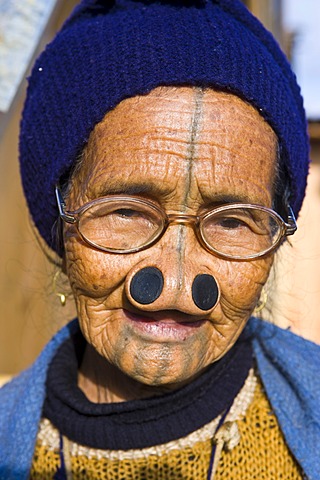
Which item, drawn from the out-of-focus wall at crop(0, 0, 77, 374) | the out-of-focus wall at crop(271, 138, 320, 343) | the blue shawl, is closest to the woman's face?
the blue shawl

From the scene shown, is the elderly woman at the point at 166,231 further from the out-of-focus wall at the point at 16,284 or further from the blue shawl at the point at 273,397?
the out-of-focus wall at the point at 16,284

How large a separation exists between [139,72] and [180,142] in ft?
0.66

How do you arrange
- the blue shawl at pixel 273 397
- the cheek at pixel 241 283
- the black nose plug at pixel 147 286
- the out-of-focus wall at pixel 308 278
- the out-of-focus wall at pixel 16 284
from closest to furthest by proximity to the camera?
the black nose plug at pixel 147 286 < the cheek at pixel 241 283 < the blue shawl at pixel 273 397 < the out-of-focus wall at pixel 308 278 < the out-of-focus wall at pixel 16 284

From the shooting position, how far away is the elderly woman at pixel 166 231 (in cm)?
160

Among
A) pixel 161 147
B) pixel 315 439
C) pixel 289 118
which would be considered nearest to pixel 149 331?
pixel 161 147

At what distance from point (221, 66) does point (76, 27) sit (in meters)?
0.48

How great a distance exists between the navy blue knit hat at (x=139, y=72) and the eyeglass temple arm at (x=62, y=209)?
1.4 inches

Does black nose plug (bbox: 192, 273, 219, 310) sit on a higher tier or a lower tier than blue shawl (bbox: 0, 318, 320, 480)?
higher

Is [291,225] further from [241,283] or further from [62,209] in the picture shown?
[62,209]

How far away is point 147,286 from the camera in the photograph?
60.8 inches

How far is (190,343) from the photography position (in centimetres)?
164

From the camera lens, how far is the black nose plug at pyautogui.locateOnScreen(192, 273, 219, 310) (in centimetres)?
157

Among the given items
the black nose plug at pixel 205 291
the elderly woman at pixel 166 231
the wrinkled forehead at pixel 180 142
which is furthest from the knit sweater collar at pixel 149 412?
the wrinkled forehead at pixel 180 142

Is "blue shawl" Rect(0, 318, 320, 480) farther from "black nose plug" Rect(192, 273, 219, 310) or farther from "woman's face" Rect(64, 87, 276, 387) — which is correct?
"black nose plug" Rect(192, 273, 219, 310)
